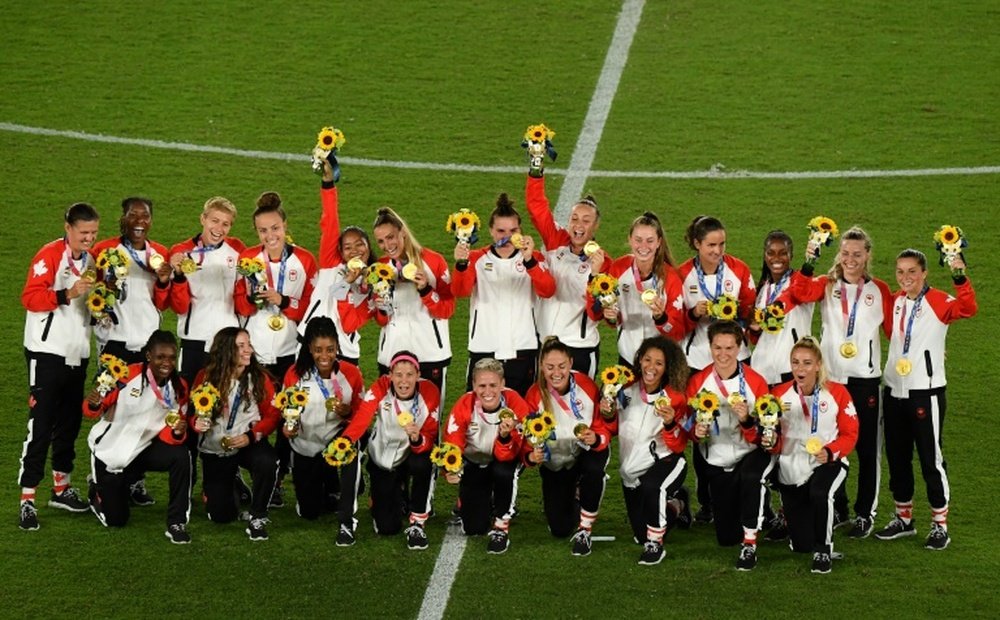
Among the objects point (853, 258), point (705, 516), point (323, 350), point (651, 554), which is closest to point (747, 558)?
point (651, 554)

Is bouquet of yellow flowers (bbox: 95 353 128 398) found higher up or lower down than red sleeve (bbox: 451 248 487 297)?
A: lower down

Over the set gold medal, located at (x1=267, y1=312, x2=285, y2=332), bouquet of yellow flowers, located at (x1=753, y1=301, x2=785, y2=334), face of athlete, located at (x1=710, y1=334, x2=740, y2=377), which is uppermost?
bouquet of yellow flowers, located at (x1=753, y1=301, x2=785, y2=334)

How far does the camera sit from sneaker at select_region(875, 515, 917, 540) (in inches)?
456

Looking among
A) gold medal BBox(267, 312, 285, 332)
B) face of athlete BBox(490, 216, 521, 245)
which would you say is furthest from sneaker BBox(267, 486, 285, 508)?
face of athlete BBox(490, 216, 521, 245)

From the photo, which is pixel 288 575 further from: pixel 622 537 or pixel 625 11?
pixel 625 11

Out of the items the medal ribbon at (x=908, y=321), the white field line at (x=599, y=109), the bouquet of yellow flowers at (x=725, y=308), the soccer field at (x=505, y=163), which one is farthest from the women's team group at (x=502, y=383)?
the white field line at (x=599, y=109)

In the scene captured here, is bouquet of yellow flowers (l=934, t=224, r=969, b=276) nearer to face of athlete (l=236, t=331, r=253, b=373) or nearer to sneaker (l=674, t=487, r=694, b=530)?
sneaker (l=674, t=487, r=694, b=530)

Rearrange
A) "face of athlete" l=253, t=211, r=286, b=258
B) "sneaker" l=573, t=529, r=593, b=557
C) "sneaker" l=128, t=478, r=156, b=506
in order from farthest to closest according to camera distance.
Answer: "face of athlete" l=253, t=211, r=286, b=258 < "sneaker" l=128, t=478, r=156, b=506 < "sneaker" l=573, t=529, r=593, b=557

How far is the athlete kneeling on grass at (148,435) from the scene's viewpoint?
11.4 metres

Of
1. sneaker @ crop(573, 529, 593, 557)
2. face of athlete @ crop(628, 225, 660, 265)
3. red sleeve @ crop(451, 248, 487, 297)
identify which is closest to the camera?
sneaker @ crop(573, 529, 593, 557)

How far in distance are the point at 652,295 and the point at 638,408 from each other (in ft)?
2.41

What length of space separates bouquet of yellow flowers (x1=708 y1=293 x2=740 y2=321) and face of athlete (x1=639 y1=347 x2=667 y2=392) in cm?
48

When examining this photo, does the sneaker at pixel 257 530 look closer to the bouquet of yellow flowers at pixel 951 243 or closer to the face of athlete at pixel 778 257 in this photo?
the face of athlete at pixel 778 257

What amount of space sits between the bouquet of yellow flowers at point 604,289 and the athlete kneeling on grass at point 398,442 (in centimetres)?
114
